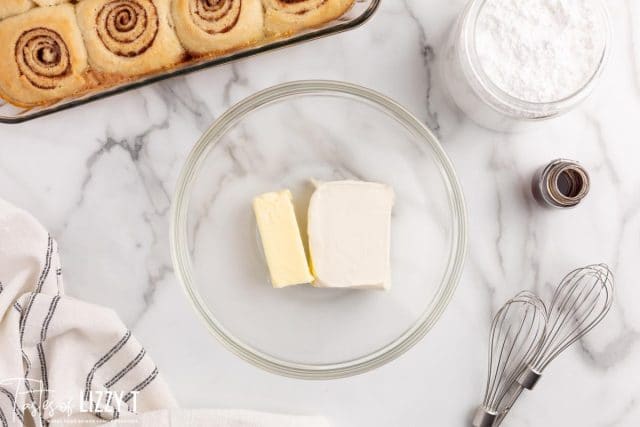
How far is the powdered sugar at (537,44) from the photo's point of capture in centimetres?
83

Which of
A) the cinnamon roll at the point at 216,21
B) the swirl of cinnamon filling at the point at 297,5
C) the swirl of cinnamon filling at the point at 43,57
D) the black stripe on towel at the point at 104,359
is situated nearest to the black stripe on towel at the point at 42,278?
the black stripe on towel at the point at 104,359

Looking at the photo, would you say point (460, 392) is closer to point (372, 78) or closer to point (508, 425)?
point (508, 425)

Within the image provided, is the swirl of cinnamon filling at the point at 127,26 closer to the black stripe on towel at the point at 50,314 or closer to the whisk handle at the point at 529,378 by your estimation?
the black stripe on towel at the point at 50,314

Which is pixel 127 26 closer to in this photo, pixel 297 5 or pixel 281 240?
pixel 297 5

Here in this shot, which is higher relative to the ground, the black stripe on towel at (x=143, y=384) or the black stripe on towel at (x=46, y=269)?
the black stripe on towel at (x=46, y=269)

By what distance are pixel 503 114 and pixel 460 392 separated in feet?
1.37

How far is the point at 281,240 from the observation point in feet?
2.84

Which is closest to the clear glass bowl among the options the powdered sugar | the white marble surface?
the white marble surface

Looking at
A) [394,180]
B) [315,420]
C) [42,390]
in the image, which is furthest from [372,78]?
[42,390]

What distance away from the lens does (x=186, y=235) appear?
0.94m

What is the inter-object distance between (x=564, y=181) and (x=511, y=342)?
252 mm

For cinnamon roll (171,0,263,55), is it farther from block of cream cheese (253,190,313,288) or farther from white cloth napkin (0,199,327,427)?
white cloth napkin (0,199,327,427)

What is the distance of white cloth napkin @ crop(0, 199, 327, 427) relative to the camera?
90 centimetres

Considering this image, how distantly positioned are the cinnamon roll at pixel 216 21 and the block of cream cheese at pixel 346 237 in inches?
9.3
